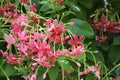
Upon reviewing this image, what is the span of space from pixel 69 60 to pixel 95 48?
44cm

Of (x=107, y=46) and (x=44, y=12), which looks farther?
(x=107, y=46)

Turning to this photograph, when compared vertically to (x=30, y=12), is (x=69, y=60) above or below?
below

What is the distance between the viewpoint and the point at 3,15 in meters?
1.17

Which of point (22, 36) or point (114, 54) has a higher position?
point (22, 36)

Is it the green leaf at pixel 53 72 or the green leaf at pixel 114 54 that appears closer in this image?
the green leaf at pixel 53 72

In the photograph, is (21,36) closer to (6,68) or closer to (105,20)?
(6,68)

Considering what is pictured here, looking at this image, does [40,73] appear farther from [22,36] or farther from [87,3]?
[87,3]

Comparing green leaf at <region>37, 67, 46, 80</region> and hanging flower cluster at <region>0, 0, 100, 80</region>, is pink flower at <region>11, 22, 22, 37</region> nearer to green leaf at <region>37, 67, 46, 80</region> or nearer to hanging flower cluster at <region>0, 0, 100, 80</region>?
hanging flower cluster at <region>0, 0, 100, 80</region>

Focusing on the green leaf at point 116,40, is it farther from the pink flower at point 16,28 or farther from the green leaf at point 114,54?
the pink flower at point 16,28

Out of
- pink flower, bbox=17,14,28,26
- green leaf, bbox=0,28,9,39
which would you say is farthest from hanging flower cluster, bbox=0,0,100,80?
green leaf, bbox=0,28,9,39

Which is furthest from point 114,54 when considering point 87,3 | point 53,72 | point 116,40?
point 53,72

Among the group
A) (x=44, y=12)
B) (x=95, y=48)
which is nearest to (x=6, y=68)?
(x=44, y=12)

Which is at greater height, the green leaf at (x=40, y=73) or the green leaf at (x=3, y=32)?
the green leaf at (x=3, y=32)

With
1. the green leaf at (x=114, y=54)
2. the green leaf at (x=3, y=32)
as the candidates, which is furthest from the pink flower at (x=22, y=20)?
the green leaf at (x=114, y=54)
